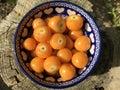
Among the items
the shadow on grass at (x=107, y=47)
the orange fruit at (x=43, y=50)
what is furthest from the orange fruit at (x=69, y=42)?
the shadow on grass at (x=107, y=47)

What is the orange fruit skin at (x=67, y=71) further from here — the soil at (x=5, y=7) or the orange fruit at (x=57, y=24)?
the soil at (x=5, y=7)

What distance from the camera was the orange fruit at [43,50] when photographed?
2111 mm

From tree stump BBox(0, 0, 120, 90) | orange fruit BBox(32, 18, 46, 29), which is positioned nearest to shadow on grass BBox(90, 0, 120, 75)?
tree stump BBox(0, 0, 120, 90)

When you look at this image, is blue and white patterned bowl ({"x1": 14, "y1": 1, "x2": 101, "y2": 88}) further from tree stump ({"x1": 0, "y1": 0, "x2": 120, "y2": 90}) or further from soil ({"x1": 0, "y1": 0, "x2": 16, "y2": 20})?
soil ({"x1": 0, "y1": 0, "x2": 16, "y2": 20})

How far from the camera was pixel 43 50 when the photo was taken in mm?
2105

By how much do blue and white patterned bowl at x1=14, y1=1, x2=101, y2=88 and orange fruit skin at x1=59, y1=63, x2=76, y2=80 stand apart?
0.13 ft

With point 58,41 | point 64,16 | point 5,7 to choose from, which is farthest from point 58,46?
point 5,7

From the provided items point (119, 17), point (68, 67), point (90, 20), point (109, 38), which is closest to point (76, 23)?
point (90, 20)

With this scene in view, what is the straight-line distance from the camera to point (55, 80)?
86.7 inches

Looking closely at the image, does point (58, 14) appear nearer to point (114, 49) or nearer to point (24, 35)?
point (24, 35)

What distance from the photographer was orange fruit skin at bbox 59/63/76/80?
2102 mm

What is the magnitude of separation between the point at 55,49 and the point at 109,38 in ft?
1.65

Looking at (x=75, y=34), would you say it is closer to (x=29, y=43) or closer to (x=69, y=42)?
(x=69, y=42)

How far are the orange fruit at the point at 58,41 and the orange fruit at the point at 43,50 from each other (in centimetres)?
3
